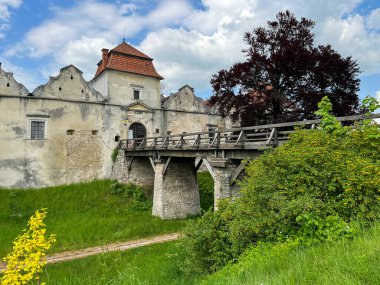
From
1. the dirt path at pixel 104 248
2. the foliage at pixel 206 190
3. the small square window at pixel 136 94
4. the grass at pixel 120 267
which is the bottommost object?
the dirt path at pixel 104 248

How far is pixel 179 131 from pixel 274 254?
65.2ft

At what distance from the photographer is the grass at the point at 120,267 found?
290 inches

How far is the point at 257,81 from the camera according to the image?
13.0m

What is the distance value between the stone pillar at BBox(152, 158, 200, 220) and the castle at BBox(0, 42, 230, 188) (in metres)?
6.36

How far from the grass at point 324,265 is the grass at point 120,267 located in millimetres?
3501

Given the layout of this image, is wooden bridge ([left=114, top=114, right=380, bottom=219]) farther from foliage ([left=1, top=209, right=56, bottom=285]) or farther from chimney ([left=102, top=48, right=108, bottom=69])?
chimney ([left=102, top=48, right=108, bottom=69])

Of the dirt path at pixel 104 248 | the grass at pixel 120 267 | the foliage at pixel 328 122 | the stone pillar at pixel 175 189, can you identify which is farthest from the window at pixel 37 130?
the foliage at pixel 328 122

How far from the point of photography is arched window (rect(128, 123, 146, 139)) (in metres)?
21.5

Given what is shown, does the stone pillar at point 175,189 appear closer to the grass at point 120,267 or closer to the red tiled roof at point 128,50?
the grass at point 120,267

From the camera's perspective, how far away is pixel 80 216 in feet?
49.6

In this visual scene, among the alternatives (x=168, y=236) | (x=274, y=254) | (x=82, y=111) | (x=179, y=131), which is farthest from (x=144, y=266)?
(x=179, y=131)

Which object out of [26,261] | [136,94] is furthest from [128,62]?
[26,261]

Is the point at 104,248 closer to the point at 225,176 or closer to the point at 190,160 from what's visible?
the point at 225,176

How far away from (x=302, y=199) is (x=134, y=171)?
1565 cm
